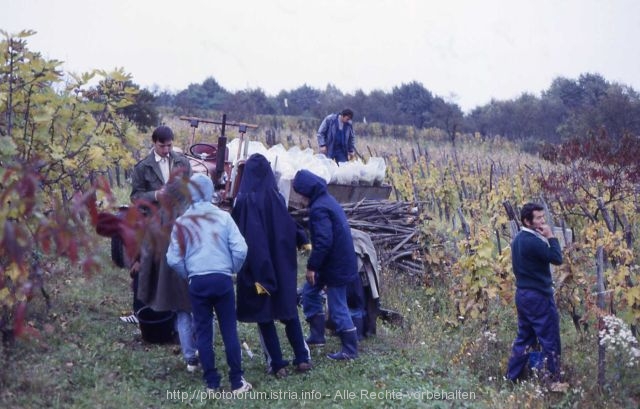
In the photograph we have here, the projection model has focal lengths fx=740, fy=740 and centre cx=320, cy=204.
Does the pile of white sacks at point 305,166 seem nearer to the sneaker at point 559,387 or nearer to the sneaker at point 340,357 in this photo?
the sneaker at point 340,357

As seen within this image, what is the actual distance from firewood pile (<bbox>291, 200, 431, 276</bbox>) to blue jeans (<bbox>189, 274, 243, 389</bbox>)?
13.5 ft

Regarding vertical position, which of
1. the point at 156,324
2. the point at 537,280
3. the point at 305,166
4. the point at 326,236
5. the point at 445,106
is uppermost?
the point at 445,106

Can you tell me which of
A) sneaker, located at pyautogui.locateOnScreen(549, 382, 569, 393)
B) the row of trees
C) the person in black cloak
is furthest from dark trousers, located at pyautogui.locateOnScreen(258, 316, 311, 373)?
the row of trees

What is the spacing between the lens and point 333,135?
1349cm

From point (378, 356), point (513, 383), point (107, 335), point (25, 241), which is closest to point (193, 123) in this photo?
point (107, 335)

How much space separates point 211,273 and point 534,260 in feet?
8.61

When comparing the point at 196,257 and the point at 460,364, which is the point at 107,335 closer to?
the point at 196,257

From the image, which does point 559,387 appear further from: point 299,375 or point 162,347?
point 162,347

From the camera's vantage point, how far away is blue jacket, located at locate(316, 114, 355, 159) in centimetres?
1341

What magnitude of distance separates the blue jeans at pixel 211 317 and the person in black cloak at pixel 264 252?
0.28 metres

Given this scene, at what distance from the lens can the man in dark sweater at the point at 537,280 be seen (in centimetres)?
600

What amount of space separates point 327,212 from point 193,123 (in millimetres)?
3440

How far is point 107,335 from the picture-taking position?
707 cm

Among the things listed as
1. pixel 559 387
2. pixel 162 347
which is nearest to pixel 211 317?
pixel 162 347
